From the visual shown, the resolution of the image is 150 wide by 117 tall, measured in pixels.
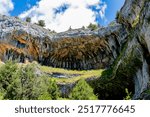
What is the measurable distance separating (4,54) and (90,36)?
22.5 meters

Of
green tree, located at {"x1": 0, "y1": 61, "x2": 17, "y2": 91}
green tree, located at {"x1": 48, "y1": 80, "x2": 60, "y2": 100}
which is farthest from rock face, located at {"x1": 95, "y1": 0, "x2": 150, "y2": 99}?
green tree, located at {"x1": 0, "y1": 61, "x2": 17, "y2": 91}

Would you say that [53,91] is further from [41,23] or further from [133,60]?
[41,23]

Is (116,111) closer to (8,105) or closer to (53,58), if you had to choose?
(8,105)

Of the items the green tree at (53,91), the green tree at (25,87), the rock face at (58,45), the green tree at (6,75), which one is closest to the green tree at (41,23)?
the rock face at (58,45)

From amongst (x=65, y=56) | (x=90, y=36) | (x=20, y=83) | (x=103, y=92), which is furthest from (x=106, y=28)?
(x=20, y=83)

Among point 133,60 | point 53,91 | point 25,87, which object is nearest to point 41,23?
point 53,91

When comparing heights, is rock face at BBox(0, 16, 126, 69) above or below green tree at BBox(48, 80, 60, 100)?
above

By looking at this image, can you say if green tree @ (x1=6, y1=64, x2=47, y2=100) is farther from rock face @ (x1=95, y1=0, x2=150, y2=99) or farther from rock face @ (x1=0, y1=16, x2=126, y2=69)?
rock face @ (x1=0, y1=16, x2=126, y2=69)

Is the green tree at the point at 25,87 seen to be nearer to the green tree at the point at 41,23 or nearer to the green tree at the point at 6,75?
the green tree at the point at 6,75

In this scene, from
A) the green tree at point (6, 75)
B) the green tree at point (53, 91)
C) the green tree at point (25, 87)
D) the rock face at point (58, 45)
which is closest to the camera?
the green tree at point (25, 87)

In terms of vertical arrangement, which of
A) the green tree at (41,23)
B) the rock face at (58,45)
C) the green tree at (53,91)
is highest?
the green tree at (41,23)

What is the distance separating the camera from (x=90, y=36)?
83.3m

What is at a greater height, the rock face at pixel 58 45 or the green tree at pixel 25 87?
the rock face at pixel 58 45

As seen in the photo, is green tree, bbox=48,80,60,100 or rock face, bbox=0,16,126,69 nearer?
green tree, bbox=48,80,60,100
